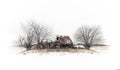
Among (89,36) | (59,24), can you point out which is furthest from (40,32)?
(89,36)

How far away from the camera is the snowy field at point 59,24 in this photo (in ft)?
5.22

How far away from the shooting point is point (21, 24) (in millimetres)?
1604

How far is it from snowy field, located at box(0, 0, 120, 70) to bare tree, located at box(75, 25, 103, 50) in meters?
0.02

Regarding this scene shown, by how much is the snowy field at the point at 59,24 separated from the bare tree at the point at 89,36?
0.02 m

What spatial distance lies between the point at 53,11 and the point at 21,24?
4.8 inches

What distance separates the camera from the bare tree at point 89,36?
164cm

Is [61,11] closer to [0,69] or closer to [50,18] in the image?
[50,18]

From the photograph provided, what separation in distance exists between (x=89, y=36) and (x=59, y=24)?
0.42 feet

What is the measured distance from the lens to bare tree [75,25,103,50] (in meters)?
1.64

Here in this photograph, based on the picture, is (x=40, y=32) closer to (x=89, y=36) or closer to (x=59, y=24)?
(x=59, y=24)

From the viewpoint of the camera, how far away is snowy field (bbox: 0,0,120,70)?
5.22 feet

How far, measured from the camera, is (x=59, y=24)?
162 cm

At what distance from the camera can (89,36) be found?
1.67 meters

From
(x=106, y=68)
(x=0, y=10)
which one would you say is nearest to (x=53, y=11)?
(x=0, y=10)
